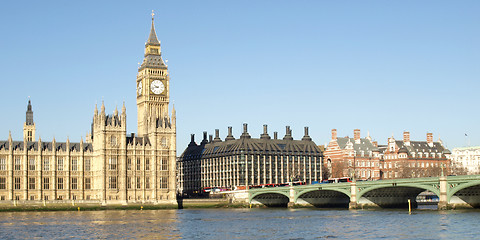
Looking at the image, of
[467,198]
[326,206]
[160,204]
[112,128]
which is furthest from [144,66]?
[467,198]

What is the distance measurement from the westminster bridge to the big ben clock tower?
102 feet

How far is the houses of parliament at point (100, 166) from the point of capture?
144 m

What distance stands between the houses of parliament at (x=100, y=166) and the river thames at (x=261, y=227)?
1236 inches

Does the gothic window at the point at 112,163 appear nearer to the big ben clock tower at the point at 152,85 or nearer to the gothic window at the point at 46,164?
the gothic window at the point at 46,164

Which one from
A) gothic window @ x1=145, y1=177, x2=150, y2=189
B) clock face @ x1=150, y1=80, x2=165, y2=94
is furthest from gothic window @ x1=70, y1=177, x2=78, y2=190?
clock face @ x1=150, y1=80, x2=165, y2=94

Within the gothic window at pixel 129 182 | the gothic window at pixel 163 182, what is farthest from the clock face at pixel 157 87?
the gothic window at pixel 129 182

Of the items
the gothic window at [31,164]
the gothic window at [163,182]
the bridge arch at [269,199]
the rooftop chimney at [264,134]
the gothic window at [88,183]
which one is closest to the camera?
the gothic window at [31,164]

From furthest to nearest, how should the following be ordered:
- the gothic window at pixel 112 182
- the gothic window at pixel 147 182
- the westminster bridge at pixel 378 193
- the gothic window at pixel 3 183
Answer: the gothic window at pixel 147 182
the gothic window at pixel 112 182
the gothic window at pixel 3 183
the westminster bridge at pixel 378 193

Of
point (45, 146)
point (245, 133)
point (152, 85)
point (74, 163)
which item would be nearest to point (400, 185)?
point (74, 163)

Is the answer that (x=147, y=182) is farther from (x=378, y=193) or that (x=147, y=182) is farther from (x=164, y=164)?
(x=378, y=193)

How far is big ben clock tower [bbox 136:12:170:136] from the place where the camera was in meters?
168

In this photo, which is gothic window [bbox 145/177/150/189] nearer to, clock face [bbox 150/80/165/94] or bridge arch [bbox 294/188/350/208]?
clock face [bbox 150/80/165/94]

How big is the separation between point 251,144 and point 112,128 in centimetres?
4660

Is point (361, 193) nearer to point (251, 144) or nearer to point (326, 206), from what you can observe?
point (326, 206)
